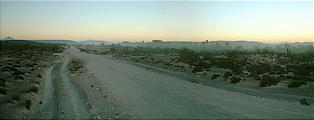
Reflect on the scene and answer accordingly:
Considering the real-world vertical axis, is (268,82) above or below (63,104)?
above

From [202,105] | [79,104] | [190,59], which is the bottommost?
[79,104]

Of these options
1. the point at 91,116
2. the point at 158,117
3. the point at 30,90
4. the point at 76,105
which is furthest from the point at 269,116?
the point at 30,90

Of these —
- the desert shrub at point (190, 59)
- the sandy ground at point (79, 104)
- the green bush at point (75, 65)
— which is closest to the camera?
the sandy ground at point (79, 104)

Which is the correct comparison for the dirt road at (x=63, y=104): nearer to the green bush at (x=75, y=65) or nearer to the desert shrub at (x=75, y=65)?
the green bush at (x=75, y=65)

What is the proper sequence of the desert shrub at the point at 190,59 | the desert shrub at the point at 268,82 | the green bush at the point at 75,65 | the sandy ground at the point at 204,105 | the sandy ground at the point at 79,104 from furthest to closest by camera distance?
1. the desert shrub at the point at 190,59
2. the green bush at the point at 75,65
3. the desert shrub at the point at 268,82
4. the sandy ground at the point at 79,104
5. the sandy ground at the point at 204,105

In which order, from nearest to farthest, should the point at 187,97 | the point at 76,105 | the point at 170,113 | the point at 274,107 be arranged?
the point at 170,113, the point at 274,107, the point at 76,105, the point at 187,97

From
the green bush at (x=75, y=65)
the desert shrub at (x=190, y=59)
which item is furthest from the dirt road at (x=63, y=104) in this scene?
the desert shrub at (x=190, y=59)

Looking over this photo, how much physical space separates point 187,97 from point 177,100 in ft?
2.88

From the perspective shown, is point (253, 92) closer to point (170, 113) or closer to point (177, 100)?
point (177, 100)

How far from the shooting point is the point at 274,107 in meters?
8.62

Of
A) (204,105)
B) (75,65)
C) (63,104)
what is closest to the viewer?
(204,105)

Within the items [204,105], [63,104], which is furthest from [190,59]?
[63,104]

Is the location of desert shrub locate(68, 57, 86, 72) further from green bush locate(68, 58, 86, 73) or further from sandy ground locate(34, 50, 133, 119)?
sandy ground locate(34, 50, 133, 119)

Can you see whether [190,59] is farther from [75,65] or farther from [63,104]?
[63,104]
